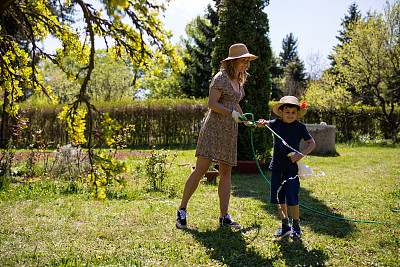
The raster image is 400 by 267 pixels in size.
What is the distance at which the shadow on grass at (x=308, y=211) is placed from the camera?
3119 millimetres

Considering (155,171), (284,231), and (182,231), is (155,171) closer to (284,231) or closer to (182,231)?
(182,231)

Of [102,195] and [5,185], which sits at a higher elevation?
[102,195]

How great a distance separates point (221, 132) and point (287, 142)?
679mm

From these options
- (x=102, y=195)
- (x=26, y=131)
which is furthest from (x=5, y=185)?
(x=26, y=131)

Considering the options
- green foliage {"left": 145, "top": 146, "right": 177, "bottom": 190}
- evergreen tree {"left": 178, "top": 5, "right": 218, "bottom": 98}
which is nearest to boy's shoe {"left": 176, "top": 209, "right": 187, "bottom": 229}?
green foliage {"left": 145, "top": 146, "right": 177, "bottom": 190}

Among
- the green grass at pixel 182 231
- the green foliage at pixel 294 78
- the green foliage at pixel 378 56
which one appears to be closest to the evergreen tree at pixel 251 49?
the green grass at pixel 182 231

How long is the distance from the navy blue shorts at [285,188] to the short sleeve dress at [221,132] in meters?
0.48

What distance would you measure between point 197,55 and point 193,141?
10.2 m

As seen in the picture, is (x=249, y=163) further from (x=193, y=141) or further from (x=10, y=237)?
(x=193, y=141)

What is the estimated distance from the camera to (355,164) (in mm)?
7477

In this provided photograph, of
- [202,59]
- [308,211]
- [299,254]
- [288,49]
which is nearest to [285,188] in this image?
[299,254]

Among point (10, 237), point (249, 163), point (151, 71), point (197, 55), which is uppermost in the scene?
point (197, 55)

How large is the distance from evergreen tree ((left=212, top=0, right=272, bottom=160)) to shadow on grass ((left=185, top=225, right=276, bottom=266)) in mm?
3628

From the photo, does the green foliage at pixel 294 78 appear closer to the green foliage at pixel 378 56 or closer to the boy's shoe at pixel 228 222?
the green foliage at pixel 378 56
